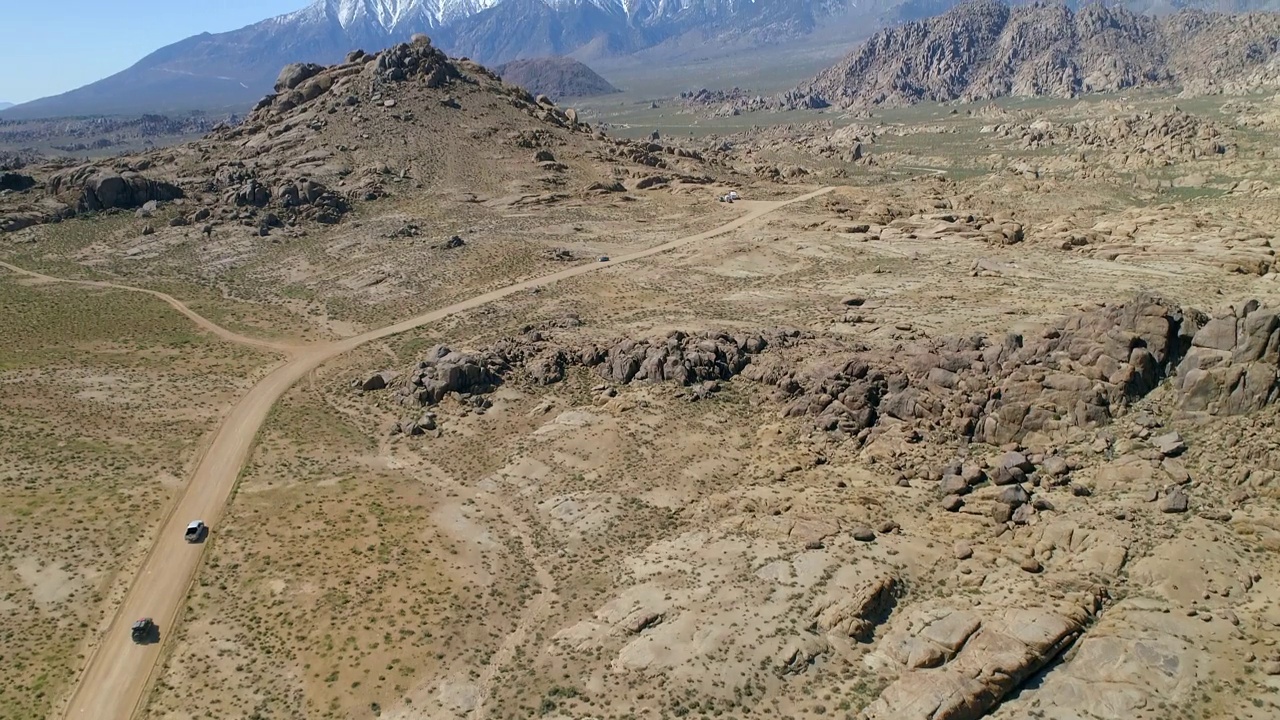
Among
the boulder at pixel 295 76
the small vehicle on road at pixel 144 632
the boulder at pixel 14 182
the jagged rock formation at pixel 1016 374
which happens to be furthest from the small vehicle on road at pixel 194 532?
the boulder at pixel 295 76

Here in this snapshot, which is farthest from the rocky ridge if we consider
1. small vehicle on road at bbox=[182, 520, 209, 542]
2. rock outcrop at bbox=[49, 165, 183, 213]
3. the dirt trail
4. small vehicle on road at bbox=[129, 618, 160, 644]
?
rock outcrop at bbox=[49, 165, 183, 213]

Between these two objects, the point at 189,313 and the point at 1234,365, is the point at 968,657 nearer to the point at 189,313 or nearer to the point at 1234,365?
the point at 1234,365

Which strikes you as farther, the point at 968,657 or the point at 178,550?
the point at 178,550

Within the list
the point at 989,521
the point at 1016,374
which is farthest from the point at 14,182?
the point at 989,521

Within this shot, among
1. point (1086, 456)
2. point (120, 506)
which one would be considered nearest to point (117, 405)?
point (120, 506)

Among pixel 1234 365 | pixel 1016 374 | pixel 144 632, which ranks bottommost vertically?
pixel 144 632

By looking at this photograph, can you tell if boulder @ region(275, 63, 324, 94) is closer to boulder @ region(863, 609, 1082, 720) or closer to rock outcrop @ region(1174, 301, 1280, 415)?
rock outcrop @ region(1174, 301, 1280, 415)
